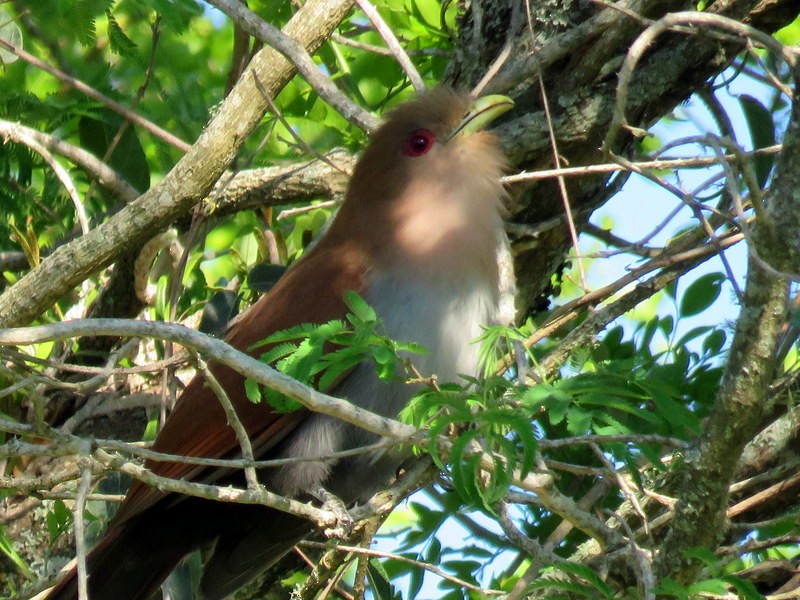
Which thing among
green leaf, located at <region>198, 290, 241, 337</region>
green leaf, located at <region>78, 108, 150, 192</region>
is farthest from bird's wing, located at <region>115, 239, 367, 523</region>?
green leaf, located at <region>78, 108, 150, 192</region>

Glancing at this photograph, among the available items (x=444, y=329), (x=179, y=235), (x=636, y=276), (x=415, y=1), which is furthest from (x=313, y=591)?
(x=415, y=1)

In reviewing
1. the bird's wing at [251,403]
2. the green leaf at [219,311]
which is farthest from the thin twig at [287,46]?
the green leaf at [219,311]

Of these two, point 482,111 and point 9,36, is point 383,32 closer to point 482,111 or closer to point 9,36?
point 482,111

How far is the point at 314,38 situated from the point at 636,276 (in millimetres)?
1254

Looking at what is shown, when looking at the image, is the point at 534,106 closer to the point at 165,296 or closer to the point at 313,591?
the point at 165,296

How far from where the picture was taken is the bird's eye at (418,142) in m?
3.81

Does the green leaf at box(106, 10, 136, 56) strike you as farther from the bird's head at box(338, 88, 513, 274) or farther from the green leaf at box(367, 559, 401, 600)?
the green leaf at box(367, 559, 401, 600)

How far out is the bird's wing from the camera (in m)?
3.40

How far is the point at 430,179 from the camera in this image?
12.4 ft

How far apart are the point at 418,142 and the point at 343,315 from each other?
0.76 m

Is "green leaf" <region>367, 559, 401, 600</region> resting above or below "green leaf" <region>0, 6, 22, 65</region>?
below

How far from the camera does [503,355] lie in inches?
122

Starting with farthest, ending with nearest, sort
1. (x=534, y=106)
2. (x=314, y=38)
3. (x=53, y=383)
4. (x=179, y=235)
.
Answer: (x=179, y=235)
(x=534, y=106)
(x=314, y=38)
(x=53, y=383)

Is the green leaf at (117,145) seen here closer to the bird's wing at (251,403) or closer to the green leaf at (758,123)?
the bird's wing at (251,403)
